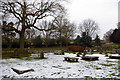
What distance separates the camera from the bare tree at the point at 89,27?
50.8m

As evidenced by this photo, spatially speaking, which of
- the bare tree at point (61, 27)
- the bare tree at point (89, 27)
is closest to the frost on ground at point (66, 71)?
the bare tree at point (61, 27)

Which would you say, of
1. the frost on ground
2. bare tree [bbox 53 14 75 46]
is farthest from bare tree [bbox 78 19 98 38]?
the frost on ground

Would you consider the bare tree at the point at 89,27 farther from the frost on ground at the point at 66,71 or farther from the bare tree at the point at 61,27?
the frost on ground at the point at 66,71

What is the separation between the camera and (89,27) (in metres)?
50.8

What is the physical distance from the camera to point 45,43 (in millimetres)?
39375

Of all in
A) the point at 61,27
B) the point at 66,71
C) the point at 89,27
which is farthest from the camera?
the point at 89,27

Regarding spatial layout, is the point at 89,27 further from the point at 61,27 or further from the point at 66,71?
the point at 66,71

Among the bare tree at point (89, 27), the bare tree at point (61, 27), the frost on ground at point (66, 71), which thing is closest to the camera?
the frost on ground at point (66, 71)

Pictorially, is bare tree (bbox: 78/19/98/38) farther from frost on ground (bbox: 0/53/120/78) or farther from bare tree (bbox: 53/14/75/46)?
frost on ground (bbox: 0/53/120/78)

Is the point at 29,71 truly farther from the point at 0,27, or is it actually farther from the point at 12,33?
the point at 12,33

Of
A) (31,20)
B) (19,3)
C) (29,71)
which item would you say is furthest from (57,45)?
(29,71)

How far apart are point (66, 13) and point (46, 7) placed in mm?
3661

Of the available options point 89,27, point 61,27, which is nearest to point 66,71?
point 61,27

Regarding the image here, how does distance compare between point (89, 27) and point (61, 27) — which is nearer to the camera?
point (61, 27)
